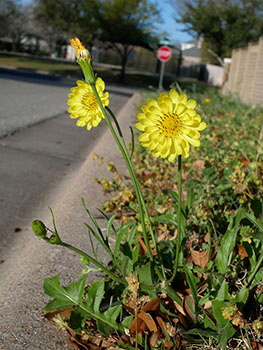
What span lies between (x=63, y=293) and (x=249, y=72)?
18166 millimetres

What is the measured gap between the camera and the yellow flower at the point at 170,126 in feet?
5.55

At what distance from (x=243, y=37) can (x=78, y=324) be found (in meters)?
46.5

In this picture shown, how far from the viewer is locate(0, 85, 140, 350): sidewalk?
6.55 ft

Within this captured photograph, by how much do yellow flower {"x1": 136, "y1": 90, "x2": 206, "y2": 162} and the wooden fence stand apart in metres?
13.6

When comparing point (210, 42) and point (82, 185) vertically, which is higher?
point (210, 42)

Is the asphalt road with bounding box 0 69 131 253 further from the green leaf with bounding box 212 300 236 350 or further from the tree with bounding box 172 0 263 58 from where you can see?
the tree with bounding box 172 0 263 58

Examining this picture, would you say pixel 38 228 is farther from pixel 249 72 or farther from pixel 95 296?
pixel 249 72

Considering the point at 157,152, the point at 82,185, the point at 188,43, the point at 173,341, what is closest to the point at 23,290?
the point at 173,341

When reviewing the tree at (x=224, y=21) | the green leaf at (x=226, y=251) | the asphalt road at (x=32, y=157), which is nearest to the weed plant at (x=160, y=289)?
the green leaf at (x=226, y=251)

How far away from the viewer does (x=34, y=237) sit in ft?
10.9

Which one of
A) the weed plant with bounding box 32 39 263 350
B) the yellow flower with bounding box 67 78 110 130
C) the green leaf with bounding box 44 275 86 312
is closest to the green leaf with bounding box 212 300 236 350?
the weed plant with bounding box 32 39 263 350

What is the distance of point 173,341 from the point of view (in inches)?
72.6

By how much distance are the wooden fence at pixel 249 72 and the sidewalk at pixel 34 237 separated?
9.76m

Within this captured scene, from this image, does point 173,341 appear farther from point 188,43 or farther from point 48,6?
point 188,43
